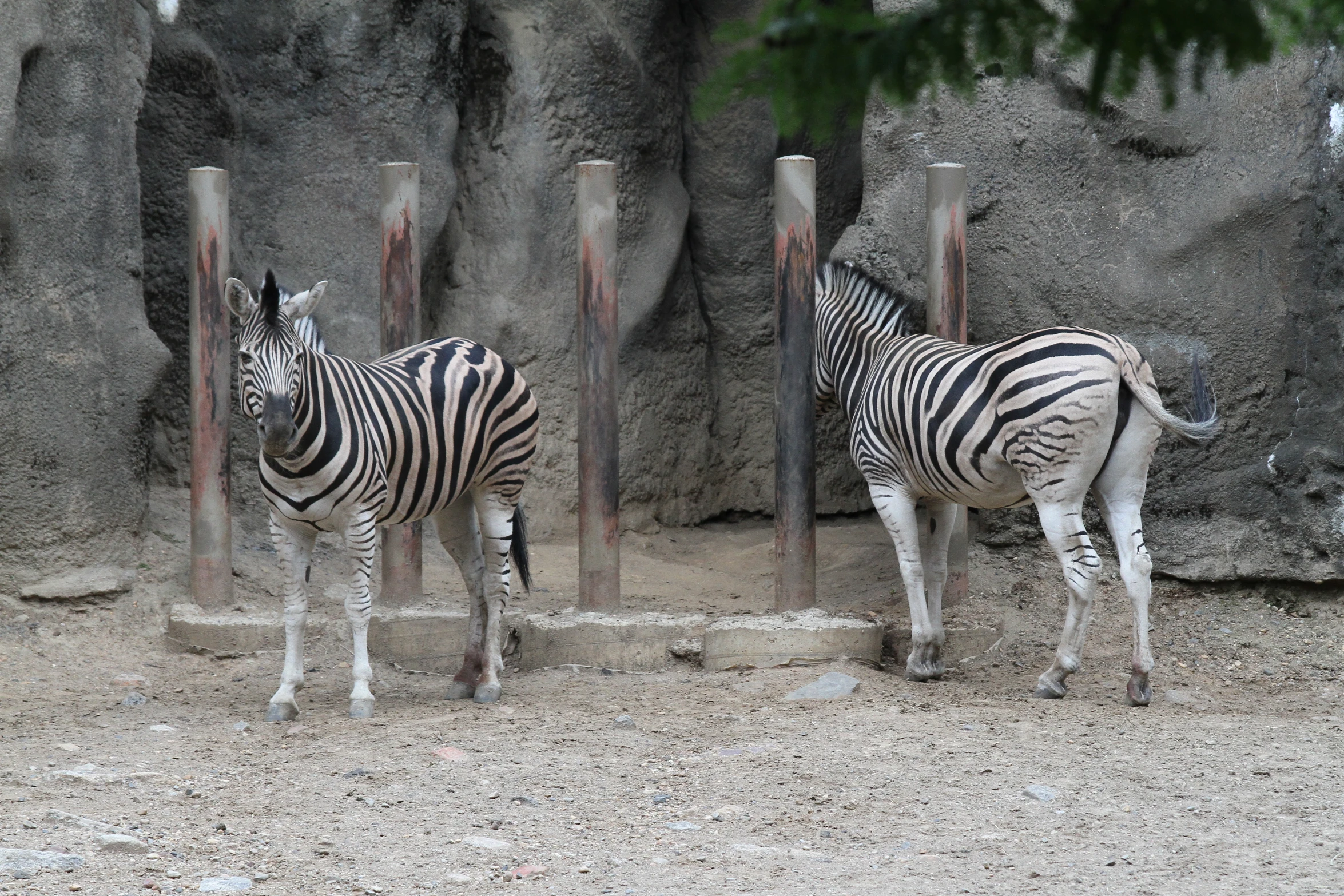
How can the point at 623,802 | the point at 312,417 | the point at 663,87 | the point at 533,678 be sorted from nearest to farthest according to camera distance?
the point at 623,802 < the point at 312,417 < the point at 533,678 < the point at 663,87

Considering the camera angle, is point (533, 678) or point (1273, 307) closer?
point (533, 678)

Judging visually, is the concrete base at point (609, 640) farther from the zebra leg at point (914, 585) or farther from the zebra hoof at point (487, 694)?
the zebra leg at point (914, 585)

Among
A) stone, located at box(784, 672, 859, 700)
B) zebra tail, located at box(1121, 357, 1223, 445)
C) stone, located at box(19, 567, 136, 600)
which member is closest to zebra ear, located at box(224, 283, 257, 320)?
stone, located at box(19, 567, 136, 600)

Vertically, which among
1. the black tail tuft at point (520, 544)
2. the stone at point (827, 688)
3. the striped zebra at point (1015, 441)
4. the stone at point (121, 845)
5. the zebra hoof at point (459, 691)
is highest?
the striped zebra at point (1015, 441)

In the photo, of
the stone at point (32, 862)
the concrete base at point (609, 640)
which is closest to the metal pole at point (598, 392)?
the concrete base at point (609, 640)

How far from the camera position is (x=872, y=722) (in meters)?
6.03

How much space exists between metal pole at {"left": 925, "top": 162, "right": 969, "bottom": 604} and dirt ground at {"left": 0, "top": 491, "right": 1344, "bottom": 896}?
1.42 m

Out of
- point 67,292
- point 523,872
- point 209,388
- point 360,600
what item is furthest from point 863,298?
point 67,292

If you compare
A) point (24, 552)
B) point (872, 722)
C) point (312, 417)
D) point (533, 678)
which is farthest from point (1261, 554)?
point (24, 552)

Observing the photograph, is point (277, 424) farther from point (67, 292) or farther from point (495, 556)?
point (67, 292)

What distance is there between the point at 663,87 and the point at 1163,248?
3.94 m

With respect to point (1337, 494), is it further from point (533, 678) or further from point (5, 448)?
point (5, 448)

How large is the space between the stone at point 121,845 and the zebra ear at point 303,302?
2.31 metres

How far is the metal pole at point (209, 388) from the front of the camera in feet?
24.7
